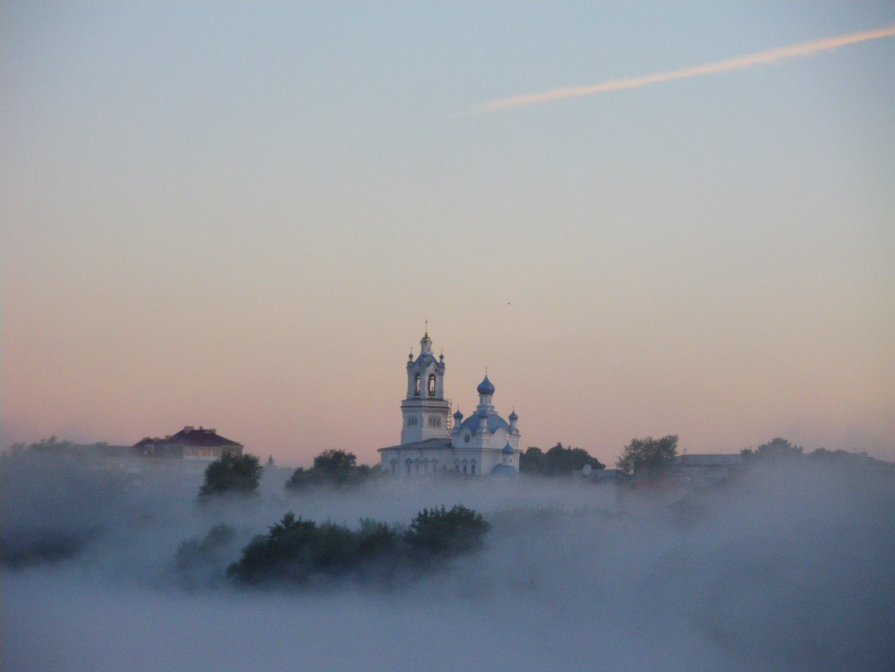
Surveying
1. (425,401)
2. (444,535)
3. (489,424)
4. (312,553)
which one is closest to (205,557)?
(312,553)

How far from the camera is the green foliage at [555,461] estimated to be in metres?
123

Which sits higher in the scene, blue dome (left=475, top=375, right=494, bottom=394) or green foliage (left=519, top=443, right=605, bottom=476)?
blue dome (left=475, top=375, right=494, bottom=394)

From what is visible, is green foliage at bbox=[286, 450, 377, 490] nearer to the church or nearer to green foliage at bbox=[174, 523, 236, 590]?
the church

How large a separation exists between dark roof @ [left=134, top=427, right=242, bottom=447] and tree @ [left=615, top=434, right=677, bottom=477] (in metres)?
27.5

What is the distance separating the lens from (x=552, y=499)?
345 feet

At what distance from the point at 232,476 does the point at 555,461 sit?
116ft

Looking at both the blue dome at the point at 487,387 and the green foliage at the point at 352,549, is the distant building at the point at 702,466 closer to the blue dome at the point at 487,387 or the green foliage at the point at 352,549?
the blue dome at the point at 487,387

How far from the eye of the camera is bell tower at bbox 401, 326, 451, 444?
129m

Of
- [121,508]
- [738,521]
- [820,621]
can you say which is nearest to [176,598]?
[121,508]

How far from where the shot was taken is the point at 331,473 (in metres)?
109

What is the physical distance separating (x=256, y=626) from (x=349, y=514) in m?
30.7

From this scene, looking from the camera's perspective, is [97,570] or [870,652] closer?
[870,652]

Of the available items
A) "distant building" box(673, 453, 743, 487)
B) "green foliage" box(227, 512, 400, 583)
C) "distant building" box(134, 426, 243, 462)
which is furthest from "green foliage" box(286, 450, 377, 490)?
"green foliage" box(227, 512, 400, 583)

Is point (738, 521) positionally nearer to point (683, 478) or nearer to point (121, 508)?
point (121, 508)
